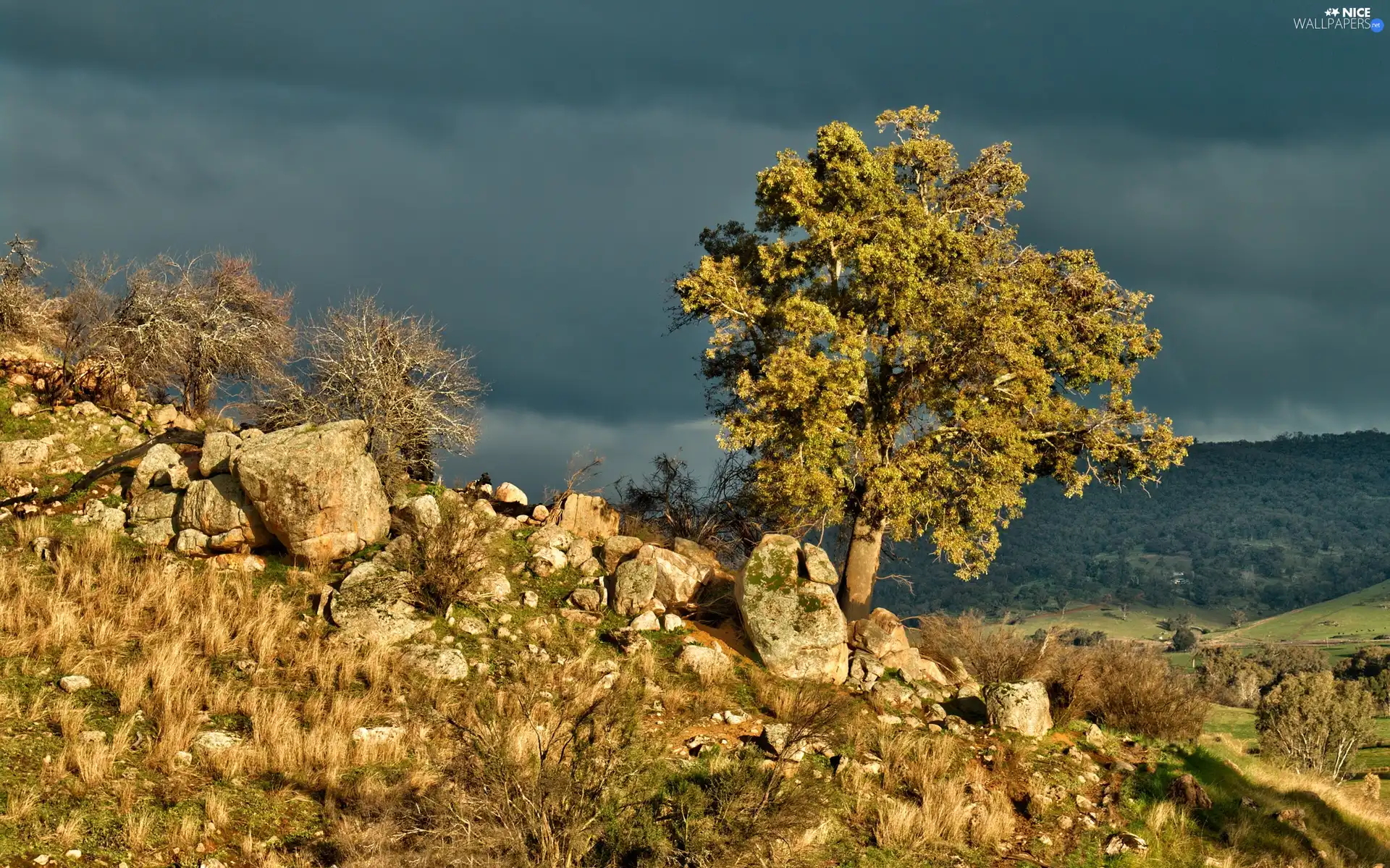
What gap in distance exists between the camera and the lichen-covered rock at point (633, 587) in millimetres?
19109

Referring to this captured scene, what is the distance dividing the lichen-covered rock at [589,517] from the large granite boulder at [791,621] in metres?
5.16

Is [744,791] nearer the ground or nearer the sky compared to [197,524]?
nearer the ground

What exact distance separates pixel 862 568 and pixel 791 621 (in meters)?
6.35

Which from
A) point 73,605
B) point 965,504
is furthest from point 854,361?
point 73,605

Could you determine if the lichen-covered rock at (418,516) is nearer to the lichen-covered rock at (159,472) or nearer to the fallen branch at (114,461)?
the lichen-covered rock at (159,472)

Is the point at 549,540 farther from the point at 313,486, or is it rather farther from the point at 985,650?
the point at 985,650

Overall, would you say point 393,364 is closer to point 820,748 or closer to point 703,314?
point 703,314

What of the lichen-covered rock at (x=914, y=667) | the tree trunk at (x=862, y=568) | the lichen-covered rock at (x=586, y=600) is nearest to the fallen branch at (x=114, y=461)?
the lichen-covered rock at (x=586, y=600)

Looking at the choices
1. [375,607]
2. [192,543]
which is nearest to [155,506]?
[192,543]

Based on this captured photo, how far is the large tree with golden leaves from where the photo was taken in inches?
858

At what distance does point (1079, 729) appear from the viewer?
60.2 ft

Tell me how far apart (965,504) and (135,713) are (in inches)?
718

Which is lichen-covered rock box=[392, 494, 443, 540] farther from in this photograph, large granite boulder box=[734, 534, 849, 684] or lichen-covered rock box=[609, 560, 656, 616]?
large granite boulder box=[734, 534, 849, 684]

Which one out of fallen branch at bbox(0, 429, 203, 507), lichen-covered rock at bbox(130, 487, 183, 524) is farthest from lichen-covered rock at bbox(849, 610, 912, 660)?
fallen branch at bbox(0, 429, 203, 507)
